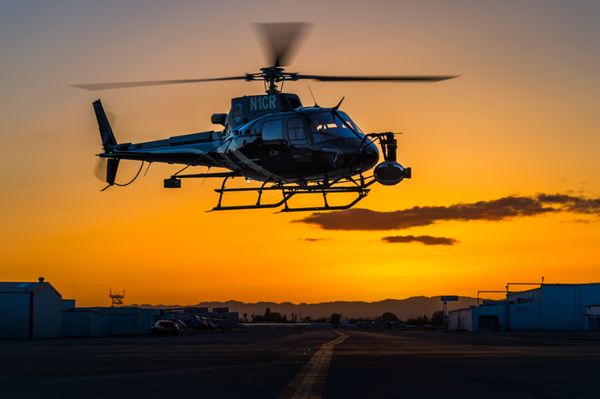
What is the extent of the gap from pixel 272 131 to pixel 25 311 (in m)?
52.3

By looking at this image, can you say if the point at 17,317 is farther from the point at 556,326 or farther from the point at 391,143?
the point at 556,326

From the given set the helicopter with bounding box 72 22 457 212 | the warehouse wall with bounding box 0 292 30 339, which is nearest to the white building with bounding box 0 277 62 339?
the warehouse wall with bounding box 0 292 30 339

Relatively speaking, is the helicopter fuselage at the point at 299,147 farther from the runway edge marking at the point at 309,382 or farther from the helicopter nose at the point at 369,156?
the runway edge marking at the point at 309,382

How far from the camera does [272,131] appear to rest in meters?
36.5

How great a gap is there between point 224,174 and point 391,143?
867 cm

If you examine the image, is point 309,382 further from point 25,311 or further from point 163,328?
point 163,328

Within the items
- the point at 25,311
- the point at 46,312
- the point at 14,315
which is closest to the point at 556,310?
the point at 46,312

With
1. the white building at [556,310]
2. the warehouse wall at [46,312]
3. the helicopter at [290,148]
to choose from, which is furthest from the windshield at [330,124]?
the white building at [556,310]

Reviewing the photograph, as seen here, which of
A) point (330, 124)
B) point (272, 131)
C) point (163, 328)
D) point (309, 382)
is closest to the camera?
point (309, 382)

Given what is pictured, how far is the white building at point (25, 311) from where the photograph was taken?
3177 inches

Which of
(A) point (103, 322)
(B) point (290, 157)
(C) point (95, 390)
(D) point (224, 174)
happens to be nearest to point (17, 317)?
(A) point (103, 322)

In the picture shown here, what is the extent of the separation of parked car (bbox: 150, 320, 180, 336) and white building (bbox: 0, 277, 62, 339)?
933 cm

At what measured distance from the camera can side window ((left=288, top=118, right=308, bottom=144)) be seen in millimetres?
35750

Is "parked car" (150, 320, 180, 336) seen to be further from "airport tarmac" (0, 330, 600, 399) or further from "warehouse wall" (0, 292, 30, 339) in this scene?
"airport tarmac" (0, 330, 600, 399)
